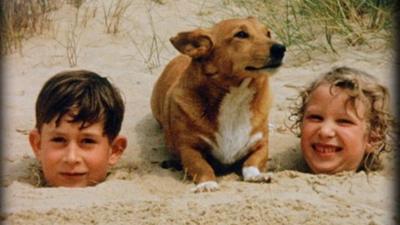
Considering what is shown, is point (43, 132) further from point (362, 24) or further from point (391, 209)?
point (362, 24)

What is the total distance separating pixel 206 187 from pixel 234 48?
0.78m

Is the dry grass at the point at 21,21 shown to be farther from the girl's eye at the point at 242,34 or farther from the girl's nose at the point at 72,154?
the girl's eye at the point at 242,34

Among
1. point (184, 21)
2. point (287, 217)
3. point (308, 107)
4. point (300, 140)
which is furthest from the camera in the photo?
point (184, 21)

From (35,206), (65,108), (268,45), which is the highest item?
(268,45)

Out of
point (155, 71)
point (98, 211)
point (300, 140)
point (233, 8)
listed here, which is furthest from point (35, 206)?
point (233, 8)

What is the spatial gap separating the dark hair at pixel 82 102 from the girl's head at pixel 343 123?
1059 millimetres

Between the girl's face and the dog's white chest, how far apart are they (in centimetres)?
30

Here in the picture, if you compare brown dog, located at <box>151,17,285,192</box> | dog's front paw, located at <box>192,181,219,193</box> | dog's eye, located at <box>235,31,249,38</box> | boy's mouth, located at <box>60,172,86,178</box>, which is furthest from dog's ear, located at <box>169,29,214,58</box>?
boy's mouth, located at <box>60,172,86,178</box>

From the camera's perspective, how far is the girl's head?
4758 mm

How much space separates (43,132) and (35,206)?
686mm

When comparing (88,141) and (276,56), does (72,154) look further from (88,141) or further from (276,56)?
(276,56)

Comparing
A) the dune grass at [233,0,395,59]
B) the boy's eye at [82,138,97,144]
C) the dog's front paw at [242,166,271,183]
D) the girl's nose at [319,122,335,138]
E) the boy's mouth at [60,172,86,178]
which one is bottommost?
the boy's mouth at [60,172,86,178]

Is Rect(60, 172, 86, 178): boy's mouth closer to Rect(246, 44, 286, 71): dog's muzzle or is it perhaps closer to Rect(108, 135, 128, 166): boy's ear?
Rect(108, 135, 128, 166): boy's ear

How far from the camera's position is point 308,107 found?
16.0ft
